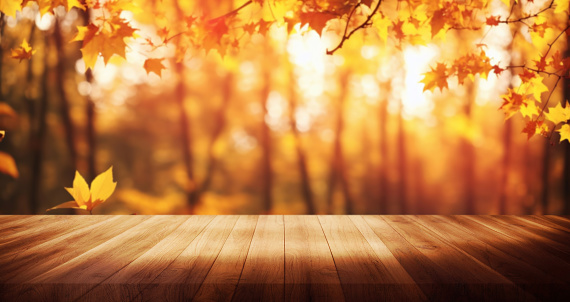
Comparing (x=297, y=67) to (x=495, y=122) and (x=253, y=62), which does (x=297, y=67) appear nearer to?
(x=253, y=62)

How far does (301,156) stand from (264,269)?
3902 mm

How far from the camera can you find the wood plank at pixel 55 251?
→ 1.29 metres

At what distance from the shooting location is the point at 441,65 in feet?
5.41

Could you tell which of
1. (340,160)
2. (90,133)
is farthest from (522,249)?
(90,133)

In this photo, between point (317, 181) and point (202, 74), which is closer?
point (202, 74)

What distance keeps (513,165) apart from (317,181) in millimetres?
2459

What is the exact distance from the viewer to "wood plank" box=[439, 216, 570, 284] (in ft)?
4.50

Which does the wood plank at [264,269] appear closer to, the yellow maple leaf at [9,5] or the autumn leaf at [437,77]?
the autumn leaf at [437,77]

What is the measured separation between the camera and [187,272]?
1300 millimetres

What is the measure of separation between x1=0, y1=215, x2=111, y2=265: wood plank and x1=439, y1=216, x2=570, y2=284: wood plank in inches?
70.3

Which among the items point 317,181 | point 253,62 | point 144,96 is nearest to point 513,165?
point 317,181

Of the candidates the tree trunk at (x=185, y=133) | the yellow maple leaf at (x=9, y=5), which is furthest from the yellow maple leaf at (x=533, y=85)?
the tree trunk at (x=185, y=133)

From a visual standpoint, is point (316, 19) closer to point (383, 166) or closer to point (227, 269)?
point (227, 269)

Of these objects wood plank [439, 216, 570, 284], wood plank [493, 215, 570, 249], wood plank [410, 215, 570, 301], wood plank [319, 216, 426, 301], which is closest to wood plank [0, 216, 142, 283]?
wood plank [319, 216, 426, 301]
